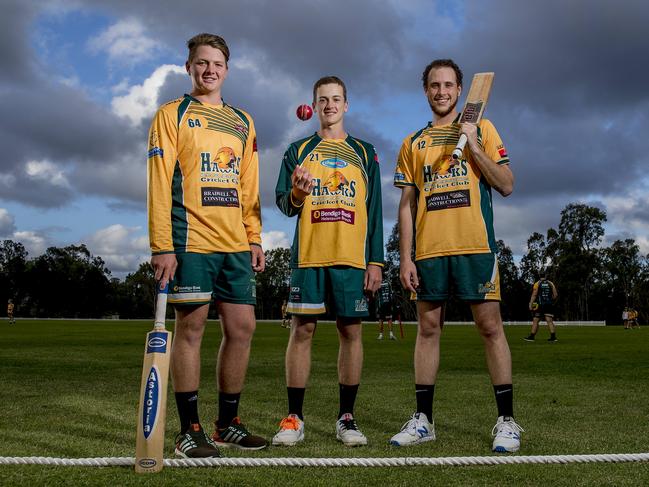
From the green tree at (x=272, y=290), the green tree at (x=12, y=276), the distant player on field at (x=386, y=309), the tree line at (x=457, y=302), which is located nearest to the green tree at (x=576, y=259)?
the tree line at (x=457, y=302)

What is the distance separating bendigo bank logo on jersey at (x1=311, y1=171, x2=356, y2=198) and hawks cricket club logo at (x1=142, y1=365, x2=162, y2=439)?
1.91 m

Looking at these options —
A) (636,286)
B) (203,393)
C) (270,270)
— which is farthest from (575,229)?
(203,393)

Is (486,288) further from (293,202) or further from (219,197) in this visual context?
(219,197)

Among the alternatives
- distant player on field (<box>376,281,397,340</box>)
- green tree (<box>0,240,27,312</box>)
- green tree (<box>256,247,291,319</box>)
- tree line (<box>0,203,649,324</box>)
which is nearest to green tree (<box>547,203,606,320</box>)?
tree line (<box>0,203,649,324</box>)

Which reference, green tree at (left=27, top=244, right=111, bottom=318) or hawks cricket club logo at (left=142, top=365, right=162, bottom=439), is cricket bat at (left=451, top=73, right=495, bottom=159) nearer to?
hawks cricket club logo at (left=142, top=365, right=162, bottom=439)

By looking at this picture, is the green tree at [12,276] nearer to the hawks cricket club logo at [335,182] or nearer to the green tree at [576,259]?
the green tree at [576,259]

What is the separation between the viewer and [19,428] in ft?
16.6

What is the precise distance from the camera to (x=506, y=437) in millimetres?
4402

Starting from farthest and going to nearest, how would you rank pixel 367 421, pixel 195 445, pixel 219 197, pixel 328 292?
pixel 367 421, pixel 328 292, pixel 219 197, pixel 195 445

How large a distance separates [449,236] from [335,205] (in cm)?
83

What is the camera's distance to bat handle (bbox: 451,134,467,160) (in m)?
4.59

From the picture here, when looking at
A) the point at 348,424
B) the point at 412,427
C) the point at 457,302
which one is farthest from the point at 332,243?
the point at 457,302

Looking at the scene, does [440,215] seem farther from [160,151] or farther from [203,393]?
[203,393]

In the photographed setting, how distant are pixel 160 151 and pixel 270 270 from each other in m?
97.0
